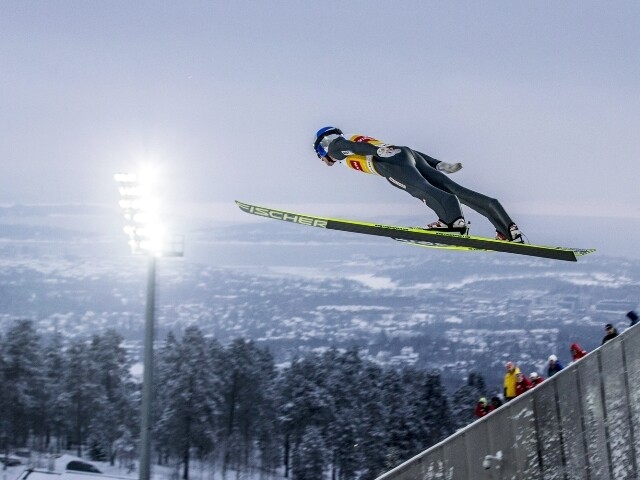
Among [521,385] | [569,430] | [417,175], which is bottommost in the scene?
[569,430]

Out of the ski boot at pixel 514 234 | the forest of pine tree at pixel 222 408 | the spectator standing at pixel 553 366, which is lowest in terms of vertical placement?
the forest of pine tree at pixel 222 408

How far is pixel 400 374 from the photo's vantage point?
2447 inches

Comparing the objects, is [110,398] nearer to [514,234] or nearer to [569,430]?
[569,430]

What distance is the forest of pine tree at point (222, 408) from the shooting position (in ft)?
172

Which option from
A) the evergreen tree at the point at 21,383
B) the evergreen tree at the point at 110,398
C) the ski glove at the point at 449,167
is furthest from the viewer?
the evergreen tree at the point at 110,398

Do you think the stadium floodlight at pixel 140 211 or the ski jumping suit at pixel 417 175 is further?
the stadium floodlight at pixel 140 211

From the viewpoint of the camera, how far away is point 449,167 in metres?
9.56

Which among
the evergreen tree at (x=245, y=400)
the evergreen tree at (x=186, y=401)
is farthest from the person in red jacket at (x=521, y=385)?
the evergreen tree at (x=245, y=400)

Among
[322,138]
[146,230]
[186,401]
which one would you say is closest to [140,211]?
[146,230]

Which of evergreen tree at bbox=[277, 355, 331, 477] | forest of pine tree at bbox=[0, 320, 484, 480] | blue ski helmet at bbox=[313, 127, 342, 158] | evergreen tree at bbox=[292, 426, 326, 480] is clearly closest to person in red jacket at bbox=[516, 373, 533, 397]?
blue ski helmet at bbox=[313, 127, 342, 158]

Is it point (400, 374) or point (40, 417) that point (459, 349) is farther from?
point (40, 417)

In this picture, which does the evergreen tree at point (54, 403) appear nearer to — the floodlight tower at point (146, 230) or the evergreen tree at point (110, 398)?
the evergreen tree at point (110, 398)

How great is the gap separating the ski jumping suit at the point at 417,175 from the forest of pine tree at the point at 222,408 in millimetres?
41079

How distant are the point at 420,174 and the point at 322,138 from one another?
1223 millimetres
